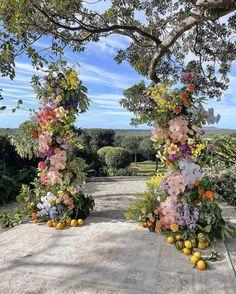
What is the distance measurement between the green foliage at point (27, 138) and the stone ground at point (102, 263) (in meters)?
1.07

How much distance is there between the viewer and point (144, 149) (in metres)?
14.7

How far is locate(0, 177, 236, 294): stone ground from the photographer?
9.11 feet

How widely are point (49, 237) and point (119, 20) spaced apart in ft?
16.6

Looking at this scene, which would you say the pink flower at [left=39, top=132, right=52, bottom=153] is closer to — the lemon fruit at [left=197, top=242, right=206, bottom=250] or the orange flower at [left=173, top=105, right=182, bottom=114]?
the orange flower at [left=173, top=105, right=182, bottom=114]

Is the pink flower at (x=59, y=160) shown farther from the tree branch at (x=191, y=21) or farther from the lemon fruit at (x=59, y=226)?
the tree branch at (x=191, y=21)

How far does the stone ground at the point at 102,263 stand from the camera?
278 centimetres

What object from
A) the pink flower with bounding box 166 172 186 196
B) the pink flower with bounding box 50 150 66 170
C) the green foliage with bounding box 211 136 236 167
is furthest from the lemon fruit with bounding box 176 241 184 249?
the green foliage with bounding box 211 136 236 167

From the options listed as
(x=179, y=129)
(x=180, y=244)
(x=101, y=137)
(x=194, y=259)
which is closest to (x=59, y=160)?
(x=179, y=129)

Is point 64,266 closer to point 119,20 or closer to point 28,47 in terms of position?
point 28,47

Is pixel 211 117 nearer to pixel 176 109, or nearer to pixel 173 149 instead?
pixel 176 109

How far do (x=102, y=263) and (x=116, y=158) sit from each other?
8261 mm

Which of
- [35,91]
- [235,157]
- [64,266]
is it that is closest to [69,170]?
[35,91]

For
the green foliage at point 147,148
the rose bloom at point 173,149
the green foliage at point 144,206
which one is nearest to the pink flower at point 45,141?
the green foliage at point 144,206

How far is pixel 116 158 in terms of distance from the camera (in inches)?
450
